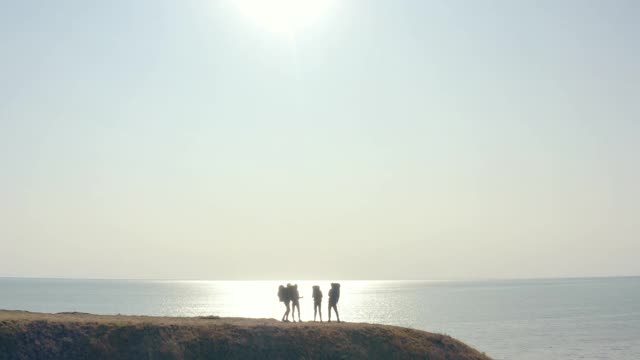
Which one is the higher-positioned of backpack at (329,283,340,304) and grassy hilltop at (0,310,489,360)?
backpack at (329,283,340,304)

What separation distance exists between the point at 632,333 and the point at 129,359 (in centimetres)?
8854

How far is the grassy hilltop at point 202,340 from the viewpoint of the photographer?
31906 mm

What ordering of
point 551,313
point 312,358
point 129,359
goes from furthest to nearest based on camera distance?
point 551,313 → point 312,358 → point 129,359

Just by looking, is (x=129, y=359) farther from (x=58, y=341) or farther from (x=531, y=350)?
(x=531, y=350)

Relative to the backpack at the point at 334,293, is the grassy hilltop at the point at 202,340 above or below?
below

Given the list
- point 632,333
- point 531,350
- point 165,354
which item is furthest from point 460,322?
point 165,354

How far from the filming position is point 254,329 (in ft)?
115

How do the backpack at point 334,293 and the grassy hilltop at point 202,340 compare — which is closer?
the grassy hilltop at point 202,340

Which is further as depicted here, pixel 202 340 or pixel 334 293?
pixel 334 293

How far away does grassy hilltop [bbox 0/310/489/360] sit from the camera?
105 ft

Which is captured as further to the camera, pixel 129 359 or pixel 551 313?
pixel 551 313

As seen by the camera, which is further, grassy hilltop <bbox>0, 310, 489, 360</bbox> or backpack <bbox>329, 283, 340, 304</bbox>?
backpack <bbox>329, 283, 340, 304</bbox>

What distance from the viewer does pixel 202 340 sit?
33562 mm

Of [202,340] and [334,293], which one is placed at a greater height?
[334,293]
